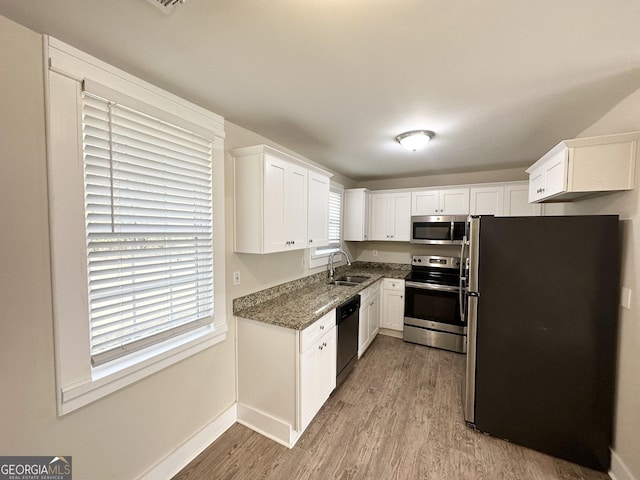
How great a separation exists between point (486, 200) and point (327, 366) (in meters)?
3.04

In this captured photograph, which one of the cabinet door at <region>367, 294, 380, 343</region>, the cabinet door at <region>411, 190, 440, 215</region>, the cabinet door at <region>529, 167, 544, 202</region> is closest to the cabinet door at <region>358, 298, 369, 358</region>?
the cabinet door at <region>367, 294, 380, 343</region>

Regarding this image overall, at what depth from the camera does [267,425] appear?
1.99 metres

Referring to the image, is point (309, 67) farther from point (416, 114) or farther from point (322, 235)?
point (322, 235)

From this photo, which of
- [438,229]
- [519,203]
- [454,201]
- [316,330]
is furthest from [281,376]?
[519,203]

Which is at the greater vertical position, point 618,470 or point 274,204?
point 274,204

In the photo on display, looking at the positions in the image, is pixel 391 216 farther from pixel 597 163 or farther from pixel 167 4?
pixel 167 4

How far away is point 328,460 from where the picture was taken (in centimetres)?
177

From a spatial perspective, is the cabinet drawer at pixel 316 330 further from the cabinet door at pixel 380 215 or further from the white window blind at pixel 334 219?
the cabinet door at pixel 380 215

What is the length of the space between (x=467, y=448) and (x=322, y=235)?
2.14 metres

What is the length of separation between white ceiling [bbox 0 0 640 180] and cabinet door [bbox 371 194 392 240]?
6.42 feet

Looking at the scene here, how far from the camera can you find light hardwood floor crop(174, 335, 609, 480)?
1682mm

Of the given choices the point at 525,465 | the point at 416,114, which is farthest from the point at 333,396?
the point at 416,114

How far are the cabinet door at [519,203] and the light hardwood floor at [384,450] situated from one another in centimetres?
239

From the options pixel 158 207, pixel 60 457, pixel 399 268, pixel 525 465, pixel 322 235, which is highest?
pixel 158 207
